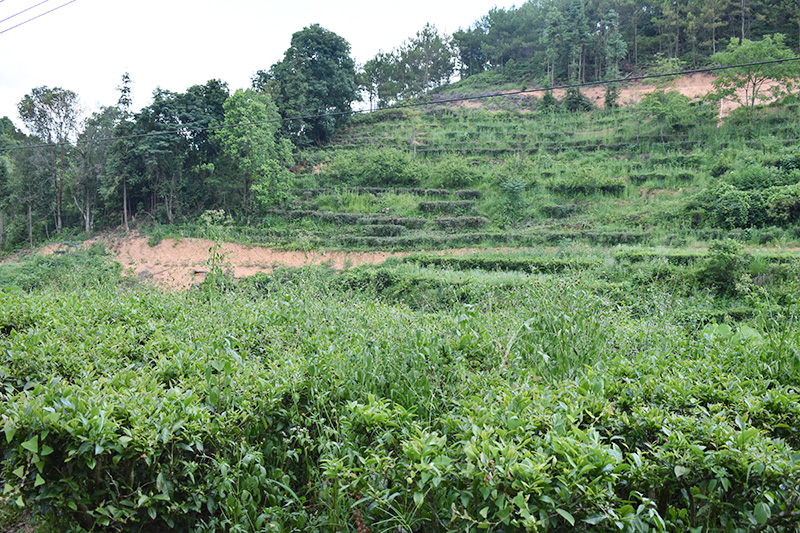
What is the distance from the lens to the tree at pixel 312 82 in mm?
31188

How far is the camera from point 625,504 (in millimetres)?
1666

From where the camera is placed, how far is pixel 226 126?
17453 millimetres

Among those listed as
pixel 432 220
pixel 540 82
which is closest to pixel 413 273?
pixel 432 220

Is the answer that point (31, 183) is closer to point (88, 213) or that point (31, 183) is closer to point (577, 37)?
point (88, 213)

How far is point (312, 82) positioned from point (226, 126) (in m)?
17.9

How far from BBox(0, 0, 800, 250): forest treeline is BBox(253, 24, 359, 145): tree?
0.09 meters

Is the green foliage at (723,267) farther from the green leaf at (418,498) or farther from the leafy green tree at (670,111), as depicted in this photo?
the leafy green tree at (670,111)

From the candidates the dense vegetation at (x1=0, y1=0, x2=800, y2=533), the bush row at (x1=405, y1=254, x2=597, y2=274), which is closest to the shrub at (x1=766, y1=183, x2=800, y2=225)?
the dense vegetation at (x1=0, y1=0, x2=800, y2=533)

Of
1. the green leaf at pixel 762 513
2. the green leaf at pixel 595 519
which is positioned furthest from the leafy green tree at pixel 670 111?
the green leaf at pixel 595 519

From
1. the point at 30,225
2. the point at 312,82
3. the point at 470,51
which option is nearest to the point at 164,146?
the point at 30,225

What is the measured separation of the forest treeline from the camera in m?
24.3

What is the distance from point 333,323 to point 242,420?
4.76ft

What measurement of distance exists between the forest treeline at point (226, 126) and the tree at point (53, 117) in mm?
57

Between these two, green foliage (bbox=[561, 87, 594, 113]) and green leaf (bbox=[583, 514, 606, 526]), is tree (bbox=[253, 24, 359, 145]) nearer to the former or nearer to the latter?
green foliage (bbox=[561, 87, 594, 113])
